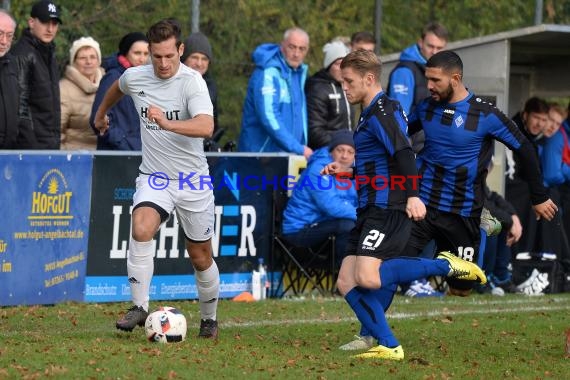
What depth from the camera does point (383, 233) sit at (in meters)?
8.96

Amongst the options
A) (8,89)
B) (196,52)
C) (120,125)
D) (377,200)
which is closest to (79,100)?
(120,125)

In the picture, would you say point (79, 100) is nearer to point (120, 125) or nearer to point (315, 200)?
point (120, 125)

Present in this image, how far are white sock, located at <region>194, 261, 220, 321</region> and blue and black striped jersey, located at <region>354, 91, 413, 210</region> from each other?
1.36 metres

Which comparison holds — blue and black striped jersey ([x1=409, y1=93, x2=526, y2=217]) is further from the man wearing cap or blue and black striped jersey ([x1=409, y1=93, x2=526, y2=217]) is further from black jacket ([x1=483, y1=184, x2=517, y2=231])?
black jacket ([x1=483, y1=184, x2=517, y2=231])

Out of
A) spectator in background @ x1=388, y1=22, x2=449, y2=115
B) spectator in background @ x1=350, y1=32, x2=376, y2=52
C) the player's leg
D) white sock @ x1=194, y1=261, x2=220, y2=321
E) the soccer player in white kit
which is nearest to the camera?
the soccer player in white kit

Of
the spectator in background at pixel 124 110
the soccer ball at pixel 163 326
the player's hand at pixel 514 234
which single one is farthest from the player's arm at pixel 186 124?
the player's hand at pixel 514 234

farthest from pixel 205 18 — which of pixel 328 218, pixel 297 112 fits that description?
pixel 328 218

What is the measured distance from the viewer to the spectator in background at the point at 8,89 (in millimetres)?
11453

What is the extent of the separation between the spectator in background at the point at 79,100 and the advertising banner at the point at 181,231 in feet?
2.47

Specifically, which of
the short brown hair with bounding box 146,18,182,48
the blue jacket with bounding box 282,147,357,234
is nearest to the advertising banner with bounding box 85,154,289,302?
the blue jacket with bounding box 282,147,357,234

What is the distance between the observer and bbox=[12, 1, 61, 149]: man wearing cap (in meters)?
11.8

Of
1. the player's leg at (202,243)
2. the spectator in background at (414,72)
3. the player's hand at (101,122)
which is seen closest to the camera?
the player's leg at (202,243)

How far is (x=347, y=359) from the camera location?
891cm

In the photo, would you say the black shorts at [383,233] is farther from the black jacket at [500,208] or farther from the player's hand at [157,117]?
the black jacket at [500,208]
